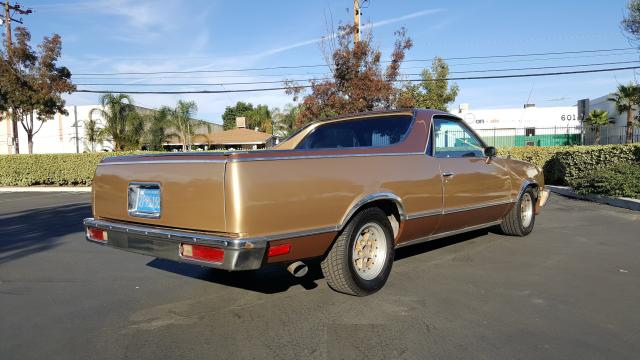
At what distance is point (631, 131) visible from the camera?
26.7 metres

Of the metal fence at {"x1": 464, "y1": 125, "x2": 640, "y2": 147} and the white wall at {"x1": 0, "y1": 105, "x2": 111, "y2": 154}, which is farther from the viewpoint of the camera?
the white wall at {"x1": 0, "y1": 105, "x2": 111, "y2": 154}

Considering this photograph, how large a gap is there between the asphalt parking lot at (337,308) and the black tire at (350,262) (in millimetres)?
136

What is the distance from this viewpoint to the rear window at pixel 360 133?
206 inches

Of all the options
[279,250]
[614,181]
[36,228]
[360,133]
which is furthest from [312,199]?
[614,181]

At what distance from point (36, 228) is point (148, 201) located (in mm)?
6345

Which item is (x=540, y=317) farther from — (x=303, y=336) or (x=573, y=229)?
(x=573, y=229)

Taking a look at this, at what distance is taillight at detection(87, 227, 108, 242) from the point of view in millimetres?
4308

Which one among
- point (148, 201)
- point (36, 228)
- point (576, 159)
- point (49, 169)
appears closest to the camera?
point (148, 201)

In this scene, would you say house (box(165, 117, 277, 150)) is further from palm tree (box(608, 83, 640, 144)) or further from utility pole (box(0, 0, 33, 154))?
palm tree (box(608, 83, 640, 144))

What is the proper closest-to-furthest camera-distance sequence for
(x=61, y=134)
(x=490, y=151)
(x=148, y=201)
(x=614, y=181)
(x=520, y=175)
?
1. (x=148, y=201)
2. (x=490, y=151)
3. (x=520, y=175)
4. (x=614, y=181)
5. (x=61, y=134)

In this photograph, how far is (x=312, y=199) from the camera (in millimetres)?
3691

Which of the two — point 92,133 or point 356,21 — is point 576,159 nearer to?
point 356,21

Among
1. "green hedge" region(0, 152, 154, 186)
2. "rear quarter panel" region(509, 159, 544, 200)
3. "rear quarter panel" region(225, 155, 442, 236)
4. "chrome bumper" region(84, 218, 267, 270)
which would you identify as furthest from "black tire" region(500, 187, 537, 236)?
"green hedge" region(0, 152, 154, 186)

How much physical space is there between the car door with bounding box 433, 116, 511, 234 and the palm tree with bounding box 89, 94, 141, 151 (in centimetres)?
2890
